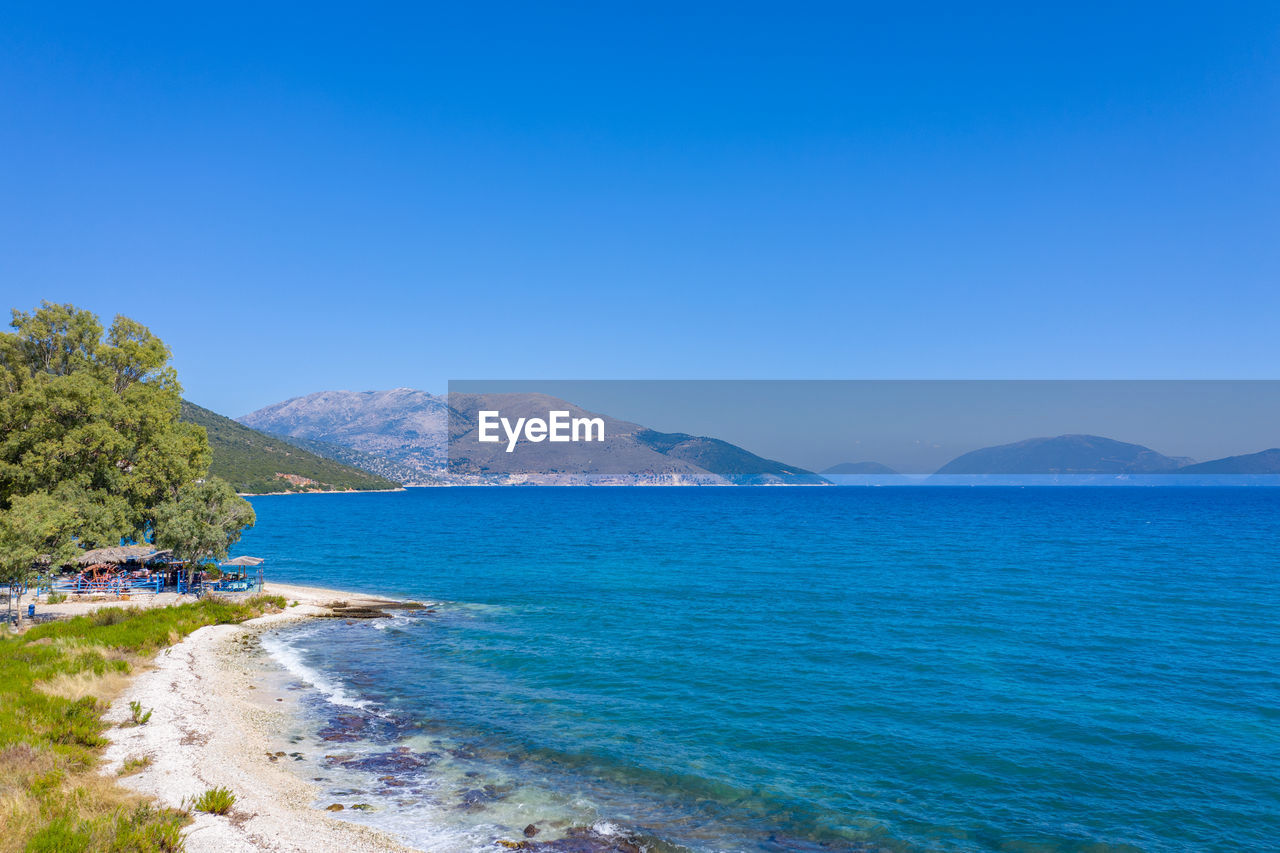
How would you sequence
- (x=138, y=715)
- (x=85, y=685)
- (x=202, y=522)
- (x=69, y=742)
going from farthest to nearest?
(x=202, y=522), (x=85, y=685), (x=138, y=715), (x=69, y=742)

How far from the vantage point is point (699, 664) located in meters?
33.8

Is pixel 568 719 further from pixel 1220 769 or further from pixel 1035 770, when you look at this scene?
pixel 1220 769

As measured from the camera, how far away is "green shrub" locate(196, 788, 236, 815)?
16.3 metres

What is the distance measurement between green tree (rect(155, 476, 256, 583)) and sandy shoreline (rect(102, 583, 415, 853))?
52.3 feet

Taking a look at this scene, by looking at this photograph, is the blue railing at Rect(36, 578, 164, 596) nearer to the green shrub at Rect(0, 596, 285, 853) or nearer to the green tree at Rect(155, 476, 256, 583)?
the green tree at Rect(155, 476, 256, 583)

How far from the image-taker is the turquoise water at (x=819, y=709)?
59.9 feet

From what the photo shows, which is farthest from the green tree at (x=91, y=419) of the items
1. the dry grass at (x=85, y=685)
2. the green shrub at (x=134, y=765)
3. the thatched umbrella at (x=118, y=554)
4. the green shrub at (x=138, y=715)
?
the green shrub at (x=134, y=765)

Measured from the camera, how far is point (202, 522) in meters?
48.5

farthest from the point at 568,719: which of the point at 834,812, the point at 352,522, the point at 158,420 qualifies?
the point at 352,522

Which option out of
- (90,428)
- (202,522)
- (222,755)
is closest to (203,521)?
(202,522)

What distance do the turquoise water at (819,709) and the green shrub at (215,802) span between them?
11.7ft

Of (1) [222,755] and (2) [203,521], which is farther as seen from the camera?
(2) [203,521]

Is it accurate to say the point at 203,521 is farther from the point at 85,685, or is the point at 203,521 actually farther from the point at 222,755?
the point at 222,755

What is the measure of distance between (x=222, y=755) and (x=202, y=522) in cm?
3385
